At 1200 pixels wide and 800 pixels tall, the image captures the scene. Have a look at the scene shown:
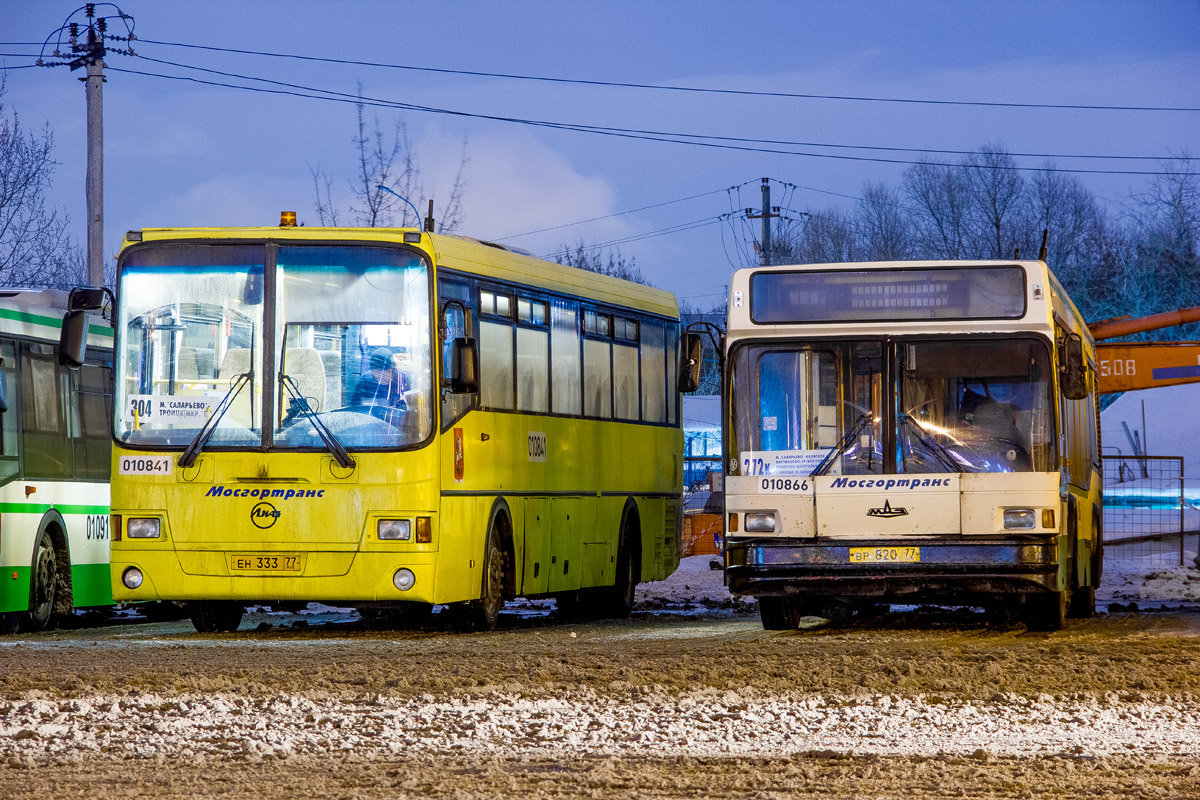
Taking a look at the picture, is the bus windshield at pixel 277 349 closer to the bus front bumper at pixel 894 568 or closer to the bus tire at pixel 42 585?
the bus front bumper at pixel 894 568

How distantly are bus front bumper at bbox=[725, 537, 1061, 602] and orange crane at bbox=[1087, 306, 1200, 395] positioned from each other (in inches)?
520

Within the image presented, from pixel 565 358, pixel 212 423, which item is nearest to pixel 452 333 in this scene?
pixel 212 423

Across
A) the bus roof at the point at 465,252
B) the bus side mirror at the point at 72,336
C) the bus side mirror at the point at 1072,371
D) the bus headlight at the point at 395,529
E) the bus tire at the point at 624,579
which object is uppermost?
the bus roof at the point at 465,252

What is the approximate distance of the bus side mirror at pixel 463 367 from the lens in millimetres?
16000

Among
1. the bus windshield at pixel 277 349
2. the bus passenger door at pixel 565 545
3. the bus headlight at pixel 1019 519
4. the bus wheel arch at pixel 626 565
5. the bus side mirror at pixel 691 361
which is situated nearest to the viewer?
the bus headlight at pixel 1019 519

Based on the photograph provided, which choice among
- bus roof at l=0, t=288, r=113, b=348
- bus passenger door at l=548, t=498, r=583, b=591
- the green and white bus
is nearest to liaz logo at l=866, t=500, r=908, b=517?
bus passenger door at l=548, t=498, r=583, b=591

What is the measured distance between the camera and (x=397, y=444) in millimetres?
16047

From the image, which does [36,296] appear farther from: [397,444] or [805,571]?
[805,571]

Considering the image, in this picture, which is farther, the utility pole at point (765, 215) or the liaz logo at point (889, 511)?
the utility pole at point (765, 215)

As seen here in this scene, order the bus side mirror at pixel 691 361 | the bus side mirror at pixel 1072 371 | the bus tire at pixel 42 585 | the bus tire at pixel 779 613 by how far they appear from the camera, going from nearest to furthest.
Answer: the bus side mirror at pixel 1072 371
the bus side mirror at pixel 691 361
the bus tire at pixel 779 613
the bus tire at pixel 42 585

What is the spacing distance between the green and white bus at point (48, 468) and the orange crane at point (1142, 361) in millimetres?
14481

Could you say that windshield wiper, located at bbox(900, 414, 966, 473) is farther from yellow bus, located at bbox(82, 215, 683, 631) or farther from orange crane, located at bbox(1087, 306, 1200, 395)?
orange crane, located at bbox(1087, 306, 1200, 395)

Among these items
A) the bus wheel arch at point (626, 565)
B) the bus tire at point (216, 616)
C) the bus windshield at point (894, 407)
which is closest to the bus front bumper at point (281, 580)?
the bus tire at point (216, 616)

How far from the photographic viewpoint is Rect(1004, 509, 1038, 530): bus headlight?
15.9 metres
